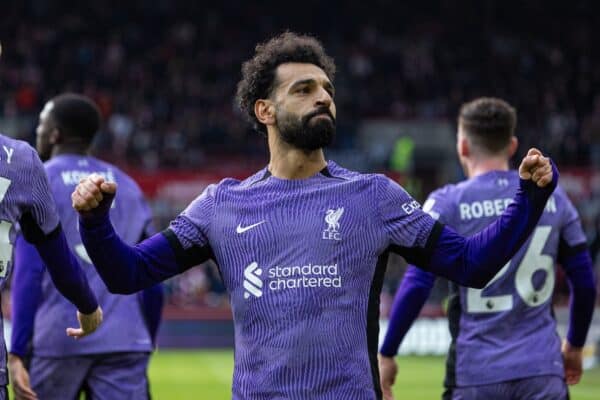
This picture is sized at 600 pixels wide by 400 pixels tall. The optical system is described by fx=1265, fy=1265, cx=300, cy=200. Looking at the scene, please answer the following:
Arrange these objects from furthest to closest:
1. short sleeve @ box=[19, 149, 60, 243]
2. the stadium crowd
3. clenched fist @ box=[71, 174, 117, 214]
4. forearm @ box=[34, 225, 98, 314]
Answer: the stadium crowd → forearm @ box=[34, 225, 98, 314] → short sleeve @ box=[19, 149, 60, 243] → clenched fist @ box=[71, 174, 117, 214]

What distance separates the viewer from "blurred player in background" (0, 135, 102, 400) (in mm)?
4660

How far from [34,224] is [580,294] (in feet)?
8.77

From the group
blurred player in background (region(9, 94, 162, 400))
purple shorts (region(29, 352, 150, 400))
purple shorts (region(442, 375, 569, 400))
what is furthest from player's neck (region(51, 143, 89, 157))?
purple shorts (region(442, 375, 569, 400))

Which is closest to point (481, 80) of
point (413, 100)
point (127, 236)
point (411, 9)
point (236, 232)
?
point (413, 100)

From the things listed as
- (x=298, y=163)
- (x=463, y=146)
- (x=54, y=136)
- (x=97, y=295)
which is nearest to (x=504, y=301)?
(x=463, y=146)

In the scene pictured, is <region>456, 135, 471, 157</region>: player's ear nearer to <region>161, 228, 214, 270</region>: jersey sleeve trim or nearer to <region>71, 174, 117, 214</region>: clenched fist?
<region>161, 228, 214, 270</region>: jersey sleeve trim

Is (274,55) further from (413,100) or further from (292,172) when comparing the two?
(413,100)

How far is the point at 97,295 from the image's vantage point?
629 centimetres

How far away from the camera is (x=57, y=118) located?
6.44 m

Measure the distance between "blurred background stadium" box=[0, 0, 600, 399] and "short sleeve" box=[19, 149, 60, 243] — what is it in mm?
17648

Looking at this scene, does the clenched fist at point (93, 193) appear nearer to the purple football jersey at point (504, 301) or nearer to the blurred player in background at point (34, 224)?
the blurred player in background at point (34, 224)

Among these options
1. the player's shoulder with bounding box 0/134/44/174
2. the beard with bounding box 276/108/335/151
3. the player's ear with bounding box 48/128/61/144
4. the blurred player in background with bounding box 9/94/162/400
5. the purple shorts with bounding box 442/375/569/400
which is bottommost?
the purple shorts with bounding box 442/375/569/400

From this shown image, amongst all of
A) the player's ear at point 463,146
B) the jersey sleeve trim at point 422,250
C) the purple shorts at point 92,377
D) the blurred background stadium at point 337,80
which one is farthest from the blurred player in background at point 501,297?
the blurred background stadium at point 337,80

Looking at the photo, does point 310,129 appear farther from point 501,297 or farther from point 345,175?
point 501,297
